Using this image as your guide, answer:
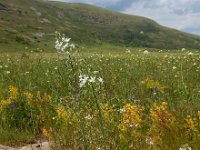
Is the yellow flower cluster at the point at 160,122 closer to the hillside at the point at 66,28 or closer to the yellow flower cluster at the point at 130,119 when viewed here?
the yellow flower cluster at the point at 130,119

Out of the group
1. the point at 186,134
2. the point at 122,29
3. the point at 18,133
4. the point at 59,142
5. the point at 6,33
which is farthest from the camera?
the point at 122,29

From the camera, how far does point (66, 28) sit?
12719cm

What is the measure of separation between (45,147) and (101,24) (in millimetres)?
177568

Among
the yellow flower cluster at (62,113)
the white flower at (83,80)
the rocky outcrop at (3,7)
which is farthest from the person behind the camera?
the rocky outcrop at (3,7)

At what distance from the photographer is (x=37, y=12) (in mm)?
129500

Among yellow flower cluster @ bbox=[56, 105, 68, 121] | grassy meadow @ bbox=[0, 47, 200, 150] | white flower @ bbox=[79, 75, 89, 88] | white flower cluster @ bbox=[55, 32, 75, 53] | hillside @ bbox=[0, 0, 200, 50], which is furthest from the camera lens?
hillside @ bbox=[0, 0, 200, 50]

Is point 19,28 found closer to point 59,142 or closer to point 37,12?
point 37,12

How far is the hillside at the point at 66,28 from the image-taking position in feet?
281

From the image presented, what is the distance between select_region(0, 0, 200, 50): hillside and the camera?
85.6 metres

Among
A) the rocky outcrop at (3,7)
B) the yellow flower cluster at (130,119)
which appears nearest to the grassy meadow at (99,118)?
the yellow flower cluster at (130,119)

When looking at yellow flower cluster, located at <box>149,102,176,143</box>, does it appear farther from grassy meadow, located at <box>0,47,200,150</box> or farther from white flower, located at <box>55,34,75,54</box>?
white flower, located at <box>55,34,75,54</box>

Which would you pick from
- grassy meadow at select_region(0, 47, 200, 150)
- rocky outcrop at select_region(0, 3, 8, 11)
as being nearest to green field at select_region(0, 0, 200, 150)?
grassy meadow at select_region(0, 47, 200, 150)

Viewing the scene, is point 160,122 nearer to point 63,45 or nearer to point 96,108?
point 96,108

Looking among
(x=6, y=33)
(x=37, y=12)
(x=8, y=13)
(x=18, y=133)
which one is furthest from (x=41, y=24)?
(x=18, y=133)
